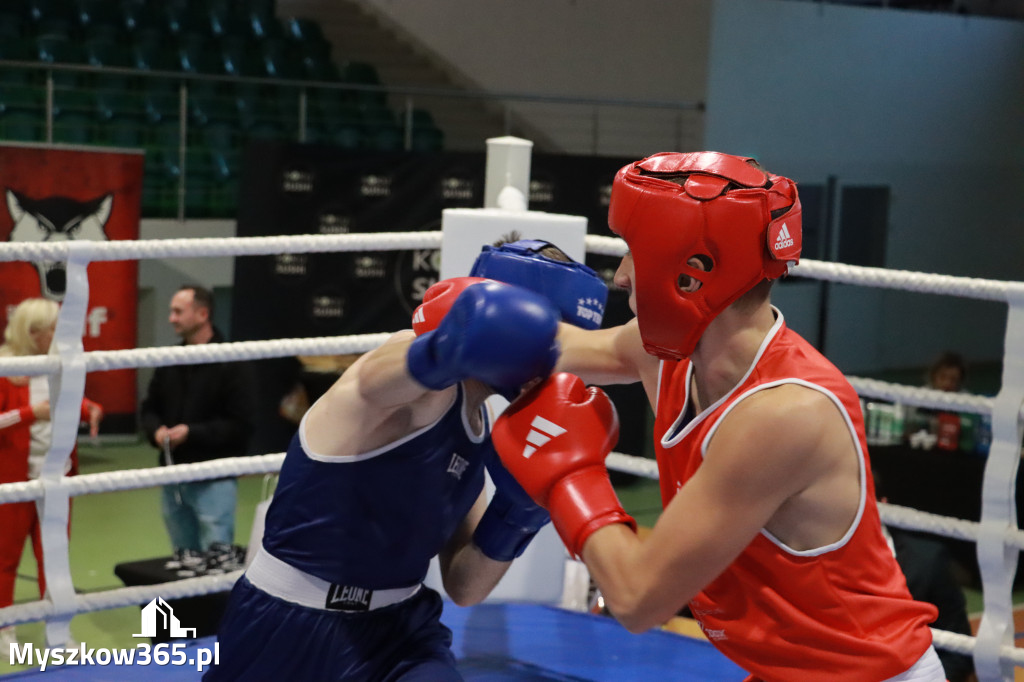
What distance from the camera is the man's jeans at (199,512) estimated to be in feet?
14.1

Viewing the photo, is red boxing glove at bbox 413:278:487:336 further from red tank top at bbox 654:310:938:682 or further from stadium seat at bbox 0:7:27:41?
stadium seat at bbox 0:7:27:41

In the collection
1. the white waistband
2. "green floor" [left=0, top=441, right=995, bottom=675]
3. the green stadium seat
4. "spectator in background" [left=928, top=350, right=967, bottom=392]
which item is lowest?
"green floor" [left=0, top=441, right=995, bottom=675]

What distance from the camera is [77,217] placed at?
5.95 meters

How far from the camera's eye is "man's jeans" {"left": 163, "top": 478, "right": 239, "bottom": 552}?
429 centimetres

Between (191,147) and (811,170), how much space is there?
5.00 meters

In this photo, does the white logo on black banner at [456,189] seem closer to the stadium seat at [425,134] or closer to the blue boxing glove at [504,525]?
the stadium seat at [425,134]

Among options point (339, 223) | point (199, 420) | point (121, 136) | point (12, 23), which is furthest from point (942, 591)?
point (12, 23)

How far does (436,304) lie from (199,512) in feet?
9.25

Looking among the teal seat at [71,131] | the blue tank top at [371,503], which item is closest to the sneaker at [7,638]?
the blue tank top at [371,503]

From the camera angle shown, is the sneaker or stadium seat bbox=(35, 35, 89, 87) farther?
stadium seat bbox=(35, 35, 89, 87)

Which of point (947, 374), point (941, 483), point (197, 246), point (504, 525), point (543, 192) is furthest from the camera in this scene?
point (543, 192)

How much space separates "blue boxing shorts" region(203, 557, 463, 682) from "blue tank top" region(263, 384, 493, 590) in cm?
7

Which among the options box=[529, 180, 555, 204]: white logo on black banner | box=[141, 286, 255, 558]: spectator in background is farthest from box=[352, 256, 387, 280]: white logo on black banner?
box=[141, 286, 255, 558]: spectator in background

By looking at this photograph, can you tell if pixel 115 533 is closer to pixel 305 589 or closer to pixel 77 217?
pixel 77 217
